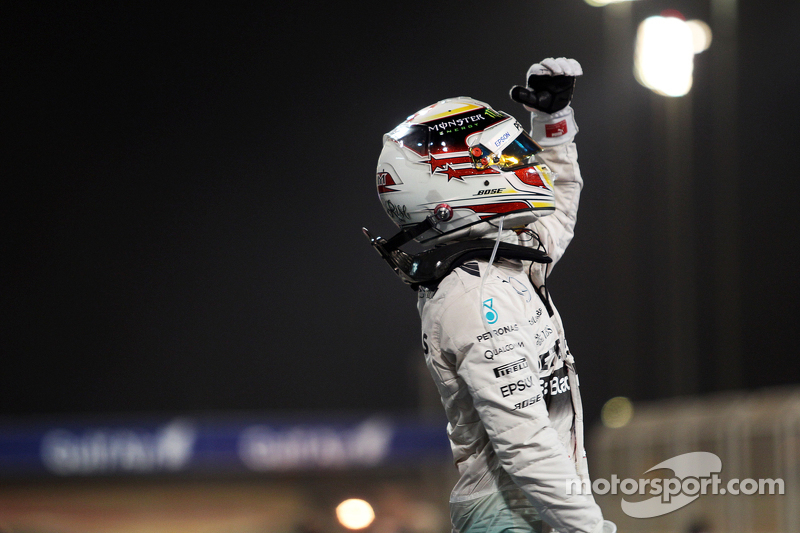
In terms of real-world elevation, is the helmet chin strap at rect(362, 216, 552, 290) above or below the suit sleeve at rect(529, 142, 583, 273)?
below

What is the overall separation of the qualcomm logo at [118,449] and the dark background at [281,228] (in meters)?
2.25

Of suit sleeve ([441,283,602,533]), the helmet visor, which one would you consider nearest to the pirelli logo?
suit sleeve ([441,283,602,533])

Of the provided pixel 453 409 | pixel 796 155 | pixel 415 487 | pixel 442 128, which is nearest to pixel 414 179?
pixel 442 128

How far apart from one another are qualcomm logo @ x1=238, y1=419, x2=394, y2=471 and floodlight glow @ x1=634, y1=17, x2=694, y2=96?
376cm

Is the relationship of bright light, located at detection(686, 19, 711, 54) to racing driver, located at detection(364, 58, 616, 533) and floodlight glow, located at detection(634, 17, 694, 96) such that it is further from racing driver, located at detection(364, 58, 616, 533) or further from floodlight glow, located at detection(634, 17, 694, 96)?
racing driver, located at detection(364, 58, 616, 533)

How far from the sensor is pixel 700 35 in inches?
277

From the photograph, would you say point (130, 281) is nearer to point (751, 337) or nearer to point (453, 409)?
point (751, 337)

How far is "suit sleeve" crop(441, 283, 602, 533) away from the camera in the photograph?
1.39 m

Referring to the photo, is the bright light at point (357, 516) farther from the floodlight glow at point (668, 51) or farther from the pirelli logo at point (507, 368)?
the pirelli logo at point (507, 368)

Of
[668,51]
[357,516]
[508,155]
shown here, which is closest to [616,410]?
[357,516]

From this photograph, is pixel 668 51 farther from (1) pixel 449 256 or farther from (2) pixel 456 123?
(1) pixel 449 256

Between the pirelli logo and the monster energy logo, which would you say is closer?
the pirelli logo

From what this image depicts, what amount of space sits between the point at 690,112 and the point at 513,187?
6890 millimetres

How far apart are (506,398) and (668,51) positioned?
4.49 m
